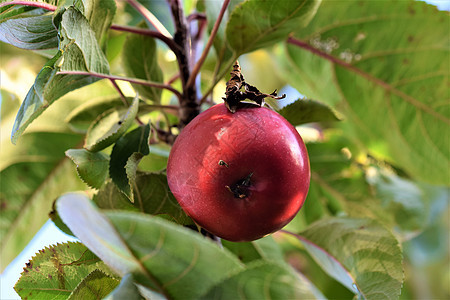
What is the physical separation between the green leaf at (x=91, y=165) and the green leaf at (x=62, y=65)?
75 mm

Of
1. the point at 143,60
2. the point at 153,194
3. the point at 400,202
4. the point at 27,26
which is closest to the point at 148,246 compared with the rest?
the point at 153,194

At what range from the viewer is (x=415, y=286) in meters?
2.28

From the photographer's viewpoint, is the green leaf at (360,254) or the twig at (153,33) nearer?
the green leaf at (360,254)

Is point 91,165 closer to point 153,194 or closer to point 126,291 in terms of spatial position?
point 153,194

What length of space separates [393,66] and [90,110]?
0.78 m

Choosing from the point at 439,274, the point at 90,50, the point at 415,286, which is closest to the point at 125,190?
the point at 90,50

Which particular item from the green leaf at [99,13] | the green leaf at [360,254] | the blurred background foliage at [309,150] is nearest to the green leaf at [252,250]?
the green leaf at [360,254]

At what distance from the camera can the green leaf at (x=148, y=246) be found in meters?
0.43

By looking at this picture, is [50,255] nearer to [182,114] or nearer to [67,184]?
[182,114]

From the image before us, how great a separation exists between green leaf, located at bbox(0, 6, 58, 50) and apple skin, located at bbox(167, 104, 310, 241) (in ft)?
0.89

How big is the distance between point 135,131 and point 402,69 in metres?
0.80

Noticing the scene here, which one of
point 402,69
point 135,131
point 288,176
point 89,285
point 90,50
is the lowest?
point 89,285

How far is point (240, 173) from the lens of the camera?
552mm

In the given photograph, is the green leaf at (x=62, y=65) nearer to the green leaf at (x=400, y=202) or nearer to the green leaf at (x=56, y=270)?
the green leaf at (x=56, y=270)
